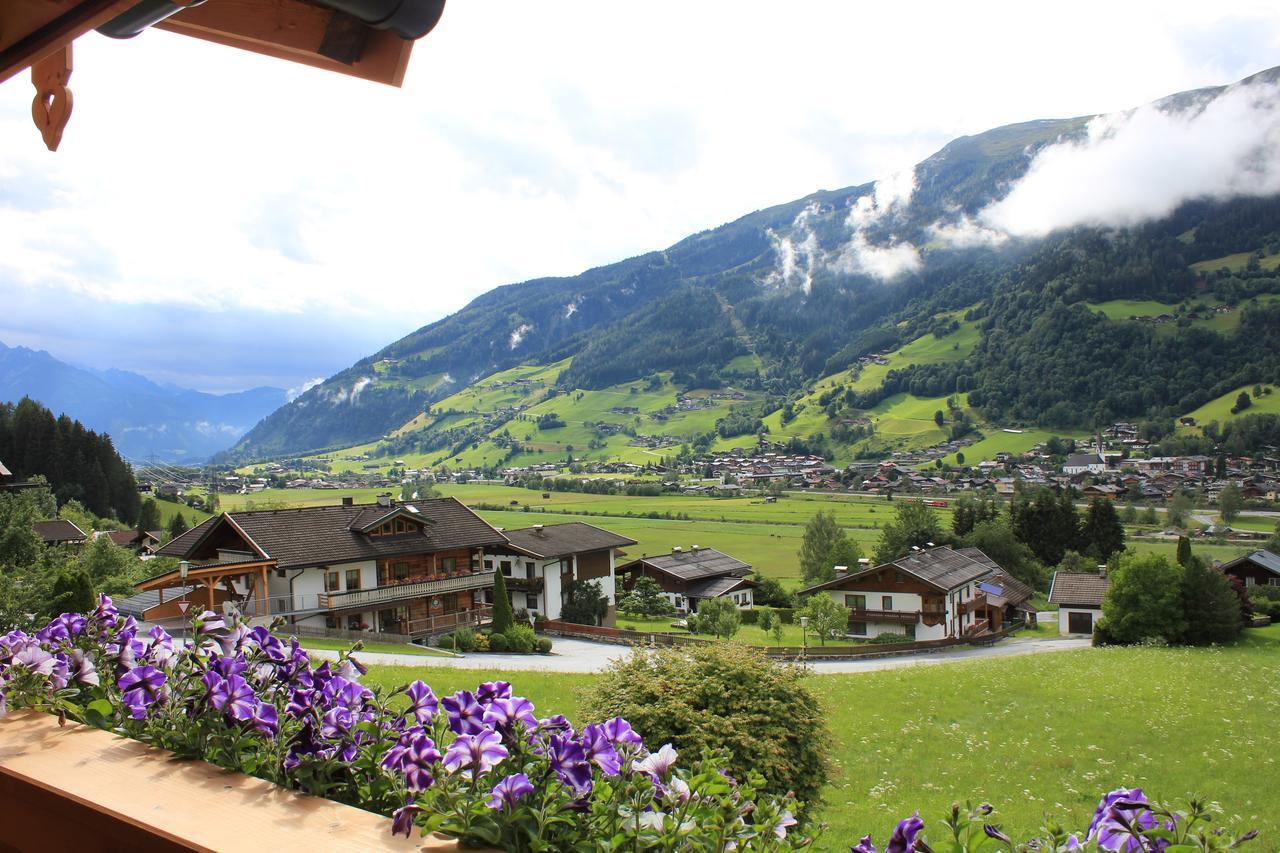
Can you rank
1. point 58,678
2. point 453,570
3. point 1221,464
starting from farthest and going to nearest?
point 1221,464 < point 453,570 < point 58,678

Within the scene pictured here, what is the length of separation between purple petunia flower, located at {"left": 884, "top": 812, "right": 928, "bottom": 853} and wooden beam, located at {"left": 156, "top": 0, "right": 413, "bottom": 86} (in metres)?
1.96

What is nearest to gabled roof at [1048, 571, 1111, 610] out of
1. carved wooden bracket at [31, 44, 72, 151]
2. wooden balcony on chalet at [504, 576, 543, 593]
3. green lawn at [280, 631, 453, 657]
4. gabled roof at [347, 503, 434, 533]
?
wooden balcony on chalet at [504, 576, 543, 593]

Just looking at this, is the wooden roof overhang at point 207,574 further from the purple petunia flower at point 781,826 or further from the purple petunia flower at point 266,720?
the purple petunia flower at point 781,826

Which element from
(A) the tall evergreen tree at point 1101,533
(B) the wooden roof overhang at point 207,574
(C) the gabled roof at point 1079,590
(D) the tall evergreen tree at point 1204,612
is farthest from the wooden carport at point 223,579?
(A) the tall evergreen tree at point 1101,533

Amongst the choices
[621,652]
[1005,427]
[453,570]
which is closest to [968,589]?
[621,652]

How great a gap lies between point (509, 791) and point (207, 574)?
29.0m

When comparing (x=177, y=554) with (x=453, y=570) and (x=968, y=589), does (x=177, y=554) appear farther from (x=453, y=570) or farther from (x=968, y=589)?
(x=968, y=589)

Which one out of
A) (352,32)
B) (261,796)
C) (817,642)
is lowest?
(817,642)

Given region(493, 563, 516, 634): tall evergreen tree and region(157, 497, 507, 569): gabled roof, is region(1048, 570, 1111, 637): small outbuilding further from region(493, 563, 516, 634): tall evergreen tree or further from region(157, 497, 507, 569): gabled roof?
region(157, 497, 507, 569): gabled roof

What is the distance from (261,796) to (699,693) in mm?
8494

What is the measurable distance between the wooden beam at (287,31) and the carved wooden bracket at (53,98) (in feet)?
1.14

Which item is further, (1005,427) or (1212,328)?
(1212,328)

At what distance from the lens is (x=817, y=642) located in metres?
43.7

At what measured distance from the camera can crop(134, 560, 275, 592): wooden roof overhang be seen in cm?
2472
